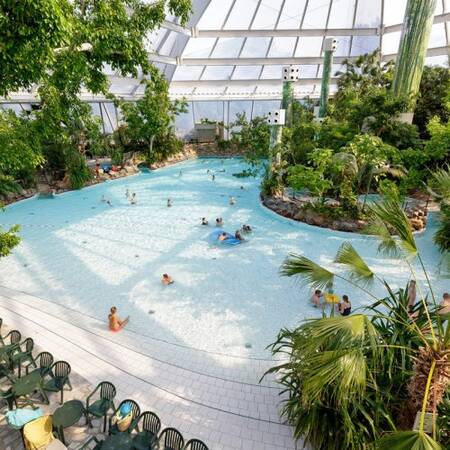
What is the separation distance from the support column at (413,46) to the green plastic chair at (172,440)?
18733 millimetres

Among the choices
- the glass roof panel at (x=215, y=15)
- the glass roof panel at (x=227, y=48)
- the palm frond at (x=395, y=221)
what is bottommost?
the palm frond at (x=395, y=221)

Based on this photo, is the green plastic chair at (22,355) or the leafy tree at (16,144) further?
the green plastic chair at (22,355)

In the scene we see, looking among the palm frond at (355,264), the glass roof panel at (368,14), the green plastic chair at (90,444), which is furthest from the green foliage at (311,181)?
the glass roof panel at (368,14)

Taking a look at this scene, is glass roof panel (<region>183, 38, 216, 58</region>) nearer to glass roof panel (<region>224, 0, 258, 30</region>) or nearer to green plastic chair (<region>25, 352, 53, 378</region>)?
glass roof panel (<region>224, 0, 258, 30</region>)

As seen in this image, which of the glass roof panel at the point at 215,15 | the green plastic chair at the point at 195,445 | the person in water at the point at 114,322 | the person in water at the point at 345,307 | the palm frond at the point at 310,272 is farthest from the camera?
the glass roof panel at the point at 215,15

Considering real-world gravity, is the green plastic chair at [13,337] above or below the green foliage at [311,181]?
below

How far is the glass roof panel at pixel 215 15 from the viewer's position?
20.2 metres

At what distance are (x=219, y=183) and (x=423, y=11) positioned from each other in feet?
45.2

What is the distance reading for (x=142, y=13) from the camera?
22.2 ft

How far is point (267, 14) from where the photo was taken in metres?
22.1

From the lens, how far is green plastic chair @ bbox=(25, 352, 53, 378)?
6.13 meters

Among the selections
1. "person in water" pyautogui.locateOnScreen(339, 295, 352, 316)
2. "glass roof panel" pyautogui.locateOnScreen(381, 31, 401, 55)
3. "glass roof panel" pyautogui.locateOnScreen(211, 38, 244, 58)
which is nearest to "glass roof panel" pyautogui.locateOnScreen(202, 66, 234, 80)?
"glass roof panel" pyautogui.locateOnScreen(211, 38, 244, 58)

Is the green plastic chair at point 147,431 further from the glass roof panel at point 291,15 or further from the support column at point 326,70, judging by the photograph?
the glass roof panel at point 291,15

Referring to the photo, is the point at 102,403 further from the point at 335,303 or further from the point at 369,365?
the point at 335,303
